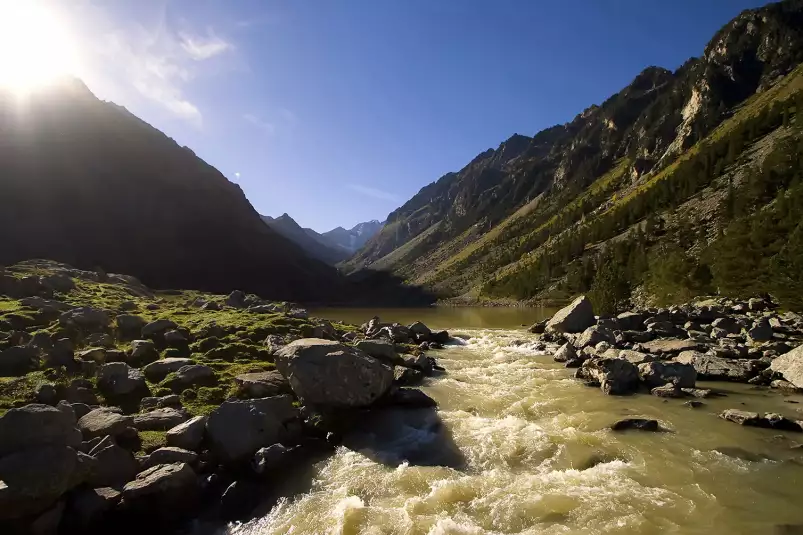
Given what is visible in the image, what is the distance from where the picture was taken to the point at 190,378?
70.2 ft

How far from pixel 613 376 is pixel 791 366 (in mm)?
9874

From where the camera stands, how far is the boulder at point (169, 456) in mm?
13844

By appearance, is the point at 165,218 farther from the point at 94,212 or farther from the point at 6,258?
the point at 6,258

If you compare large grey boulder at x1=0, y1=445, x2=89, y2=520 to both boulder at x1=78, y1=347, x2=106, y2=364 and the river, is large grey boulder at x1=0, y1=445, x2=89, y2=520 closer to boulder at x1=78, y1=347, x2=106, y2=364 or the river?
the river

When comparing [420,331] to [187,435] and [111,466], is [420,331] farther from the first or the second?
[111,466]

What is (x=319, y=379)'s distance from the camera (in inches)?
781

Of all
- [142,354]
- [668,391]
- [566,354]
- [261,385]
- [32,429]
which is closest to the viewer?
[32,429]

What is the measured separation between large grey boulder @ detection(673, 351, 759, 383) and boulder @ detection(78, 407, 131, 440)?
3024cm

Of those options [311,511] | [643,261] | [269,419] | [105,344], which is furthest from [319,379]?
[643,261]

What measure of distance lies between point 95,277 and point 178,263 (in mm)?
127550

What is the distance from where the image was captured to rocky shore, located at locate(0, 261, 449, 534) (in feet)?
38.8

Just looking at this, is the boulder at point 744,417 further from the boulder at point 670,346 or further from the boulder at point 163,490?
the boulder at point 163,490

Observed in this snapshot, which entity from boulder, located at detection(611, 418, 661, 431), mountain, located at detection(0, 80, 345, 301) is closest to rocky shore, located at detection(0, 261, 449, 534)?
boulder, located at detection(611, 418, 661, 431)

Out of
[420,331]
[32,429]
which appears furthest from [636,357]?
[32,429]
